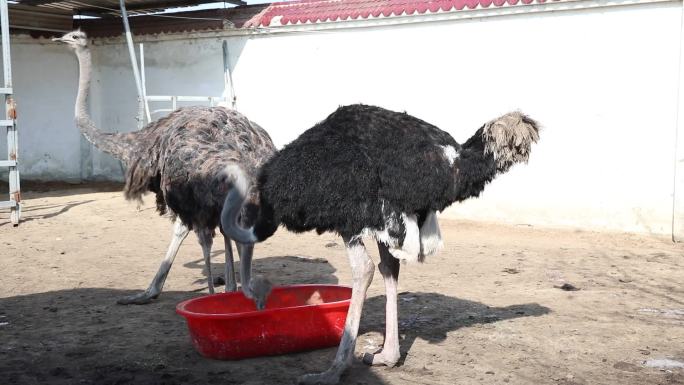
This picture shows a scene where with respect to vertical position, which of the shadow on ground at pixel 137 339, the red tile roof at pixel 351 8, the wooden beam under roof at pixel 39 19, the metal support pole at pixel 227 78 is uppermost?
the wooden beam under roof at pixel 39 19

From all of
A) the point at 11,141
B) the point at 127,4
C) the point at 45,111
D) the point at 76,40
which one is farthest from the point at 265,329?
the point at 45,111

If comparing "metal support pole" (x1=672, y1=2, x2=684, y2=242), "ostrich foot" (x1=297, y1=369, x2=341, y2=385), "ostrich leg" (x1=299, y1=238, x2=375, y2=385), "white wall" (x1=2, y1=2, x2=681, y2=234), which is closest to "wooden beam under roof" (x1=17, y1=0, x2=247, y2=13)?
"white wall" (x1=2, y1=2, x2=681, y2=234)

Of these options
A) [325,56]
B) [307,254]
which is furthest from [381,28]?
[307,254]

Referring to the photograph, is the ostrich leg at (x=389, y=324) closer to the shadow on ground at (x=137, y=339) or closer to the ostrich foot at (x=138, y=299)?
the shadow on ground at (x=137, y=339)

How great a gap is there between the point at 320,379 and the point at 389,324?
1.64 feet

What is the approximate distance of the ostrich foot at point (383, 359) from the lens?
3797 mm

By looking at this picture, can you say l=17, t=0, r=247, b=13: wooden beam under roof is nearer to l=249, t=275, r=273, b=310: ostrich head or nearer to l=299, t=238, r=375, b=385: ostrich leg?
l=249, t=275, r=273, b=310: ostrich head

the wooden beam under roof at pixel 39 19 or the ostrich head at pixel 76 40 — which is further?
the wooden beam under roof at pixel 39 19

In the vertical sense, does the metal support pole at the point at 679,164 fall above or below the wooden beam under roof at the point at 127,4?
below

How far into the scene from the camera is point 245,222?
3855mm

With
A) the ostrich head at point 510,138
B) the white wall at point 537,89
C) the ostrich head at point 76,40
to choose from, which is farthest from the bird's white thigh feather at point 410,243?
the white wall at point 537,89

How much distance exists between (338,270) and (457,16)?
3808mm

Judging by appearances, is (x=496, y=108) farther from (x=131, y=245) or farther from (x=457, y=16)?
(x=131, y=245)

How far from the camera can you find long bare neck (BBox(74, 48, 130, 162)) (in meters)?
5.37
